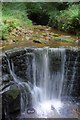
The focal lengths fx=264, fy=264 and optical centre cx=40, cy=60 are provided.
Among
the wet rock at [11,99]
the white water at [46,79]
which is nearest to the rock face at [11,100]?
the wet rock at [11,99]

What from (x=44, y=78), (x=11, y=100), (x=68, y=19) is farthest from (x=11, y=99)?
(x=68, y=19)

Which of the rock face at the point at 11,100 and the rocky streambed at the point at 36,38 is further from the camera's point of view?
the rocky streambed at the point at 36,38

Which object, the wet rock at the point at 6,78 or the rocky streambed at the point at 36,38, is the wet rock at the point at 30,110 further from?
the rocky streambed at the point at 36,38

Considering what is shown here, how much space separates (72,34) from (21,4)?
3511 millimetres

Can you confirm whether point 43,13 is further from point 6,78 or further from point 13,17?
point 6,78

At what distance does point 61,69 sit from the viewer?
321 inches

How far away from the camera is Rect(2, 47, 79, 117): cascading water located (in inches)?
306

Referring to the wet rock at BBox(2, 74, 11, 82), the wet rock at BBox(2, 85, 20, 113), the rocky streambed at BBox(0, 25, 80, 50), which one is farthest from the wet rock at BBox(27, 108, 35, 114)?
→ the rocky streambed at BBox(0, 25, 80, 50)

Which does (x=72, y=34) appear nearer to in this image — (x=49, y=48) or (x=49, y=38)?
(x=49, y=38)

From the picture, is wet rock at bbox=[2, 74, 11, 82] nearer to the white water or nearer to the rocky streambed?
the white water

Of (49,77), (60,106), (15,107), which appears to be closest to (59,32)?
(49,77)

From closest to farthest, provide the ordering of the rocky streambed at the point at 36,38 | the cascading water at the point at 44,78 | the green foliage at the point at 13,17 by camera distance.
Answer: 1. the cascading water at the point at 44,78
2. the rocky streambed at the point at 36,38
3. the green foliage at the point at 13,17

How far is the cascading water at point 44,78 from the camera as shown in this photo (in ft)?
25.5

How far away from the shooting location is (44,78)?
8.09m
